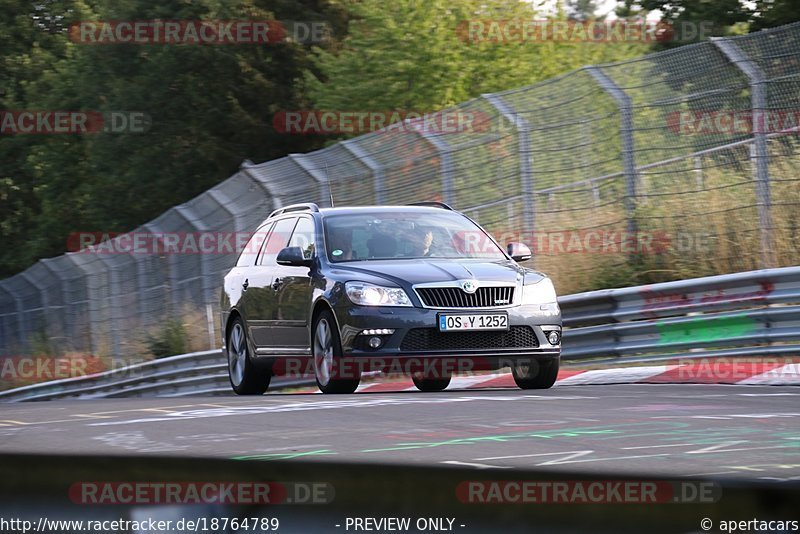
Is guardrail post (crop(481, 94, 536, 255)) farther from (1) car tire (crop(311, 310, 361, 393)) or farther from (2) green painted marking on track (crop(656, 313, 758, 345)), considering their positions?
(1) car tire (crop(311, 310, 361, 393))

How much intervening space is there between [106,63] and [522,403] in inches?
1933

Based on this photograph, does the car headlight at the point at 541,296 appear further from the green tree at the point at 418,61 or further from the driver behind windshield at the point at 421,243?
the green tree at the point at 418,61

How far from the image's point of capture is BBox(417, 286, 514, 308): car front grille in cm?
→ 1055

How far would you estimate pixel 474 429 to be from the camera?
668 cm

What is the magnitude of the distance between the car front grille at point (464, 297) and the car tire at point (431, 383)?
7.32ft

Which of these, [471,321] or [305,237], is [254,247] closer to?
[305,237]

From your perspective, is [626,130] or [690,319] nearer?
[690,319]

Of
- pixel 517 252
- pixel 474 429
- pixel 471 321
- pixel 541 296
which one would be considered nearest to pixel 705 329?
pixel 517 252

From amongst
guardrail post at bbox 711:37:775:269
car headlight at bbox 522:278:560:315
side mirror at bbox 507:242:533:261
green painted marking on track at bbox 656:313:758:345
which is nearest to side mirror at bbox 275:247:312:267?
side mirror at bbox 507:242:533:261

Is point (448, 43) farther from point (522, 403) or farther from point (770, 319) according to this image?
point (522, 403)

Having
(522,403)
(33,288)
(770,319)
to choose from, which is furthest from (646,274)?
(33,288)

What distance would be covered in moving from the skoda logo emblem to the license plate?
0.59 ft

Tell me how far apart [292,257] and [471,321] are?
5.65 feet

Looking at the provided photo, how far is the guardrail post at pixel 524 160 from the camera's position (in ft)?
52.2
